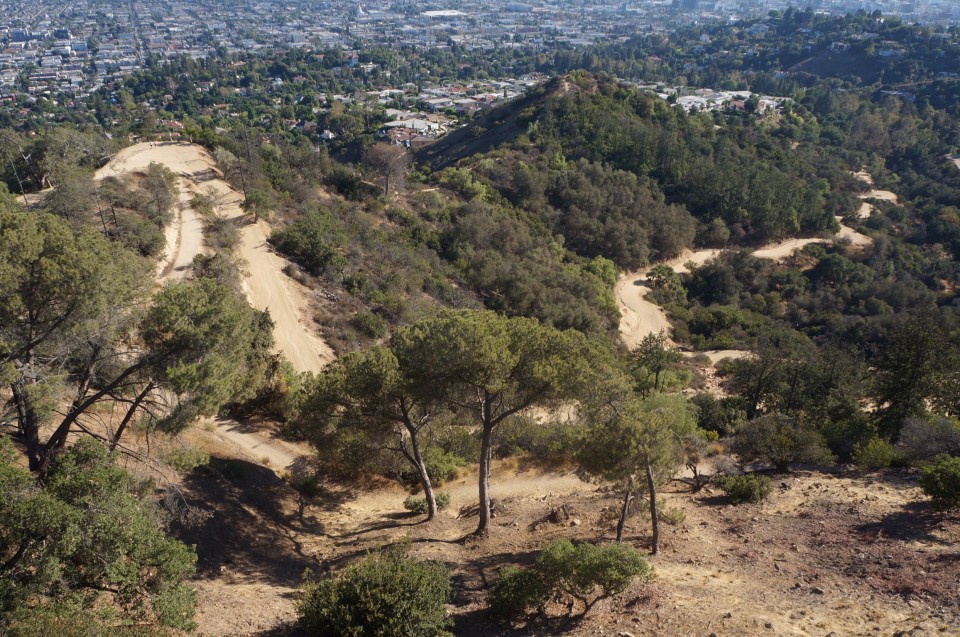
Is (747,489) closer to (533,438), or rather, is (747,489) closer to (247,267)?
(533,438)

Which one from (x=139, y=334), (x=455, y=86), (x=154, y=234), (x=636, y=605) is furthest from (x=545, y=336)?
(x=455, y=86)

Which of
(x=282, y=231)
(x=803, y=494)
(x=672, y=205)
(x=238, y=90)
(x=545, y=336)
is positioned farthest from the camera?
(x=238, y=90)

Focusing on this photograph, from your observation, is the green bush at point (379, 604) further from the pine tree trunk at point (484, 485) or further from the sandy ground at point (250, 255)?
the sandy ground at point (250, 255)

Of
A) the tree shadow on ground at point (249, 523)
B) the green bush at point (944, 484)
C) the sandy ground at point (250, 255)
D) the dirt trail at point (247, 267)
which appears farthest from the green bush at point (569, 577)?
the sandy ground at point (250, 255)

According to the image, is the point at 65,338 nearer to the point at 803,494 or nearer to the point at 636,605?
the point at 636,605

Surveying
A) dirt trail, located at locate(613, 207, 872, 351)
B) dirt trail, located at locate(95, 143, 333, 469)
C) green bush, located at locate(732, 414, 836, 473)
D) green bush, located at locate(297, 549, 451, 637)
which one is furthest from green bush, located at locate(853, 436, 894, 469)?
dirt trail, located at locate(613, 207, 872, 351)

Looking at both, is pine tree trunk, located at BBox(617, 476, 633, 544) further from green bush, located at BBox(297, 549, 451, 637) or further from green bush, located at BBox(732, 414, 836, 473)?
green bush, located at BBox(732, 414, 836, 473)
